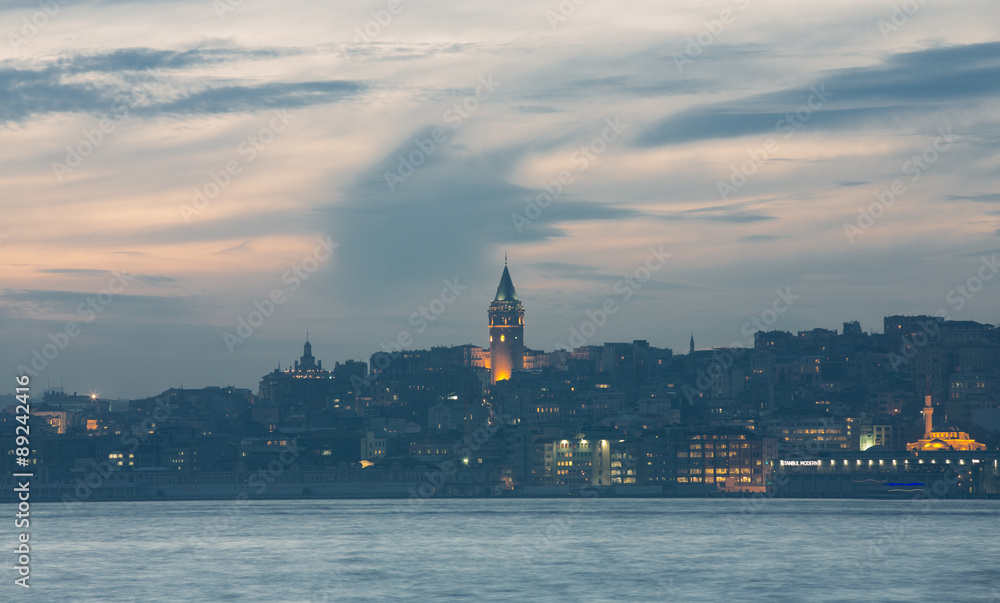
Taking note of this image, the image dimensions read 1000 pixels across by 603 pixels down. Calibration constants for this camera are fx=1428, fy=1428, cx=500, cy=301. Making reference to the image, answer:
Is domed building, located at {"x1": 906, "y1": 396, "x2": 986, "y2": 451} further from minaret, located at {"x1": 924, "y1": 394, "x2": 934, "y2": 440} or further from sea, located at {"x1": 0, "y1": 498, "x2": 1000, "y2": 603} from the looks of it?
sea, located at {"x1": 0, "y1": 498, "x2": 1000, "y2": 603}

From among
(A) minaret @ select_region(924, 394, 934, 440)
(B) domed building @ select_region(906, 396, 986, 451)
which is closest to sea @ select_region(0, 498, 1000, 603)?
(B) domed building @ select_region(906, 396, 986, 451)

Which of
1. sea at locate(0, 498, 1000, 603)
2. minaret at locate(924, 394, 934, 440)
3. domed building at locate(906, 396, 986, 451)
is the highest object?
minaret at locate(924, 394, 934, 440)

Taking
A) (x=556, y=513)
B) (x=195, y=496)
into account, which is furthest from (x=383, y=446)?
(x=556, y=513)

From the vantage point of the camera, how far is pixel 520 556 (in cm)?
7131

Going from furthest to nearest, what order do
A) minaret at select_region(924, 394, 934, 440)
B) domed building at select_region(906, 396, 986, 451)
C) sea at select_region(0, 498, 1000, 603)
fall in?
minaret at select_region(924, 394, 934, 440)
domed building at select_region(906, 396, 986, 451)
sea at select_region(0, 498, 1000, 603)

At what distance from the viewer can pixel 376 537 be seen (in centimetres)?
8588

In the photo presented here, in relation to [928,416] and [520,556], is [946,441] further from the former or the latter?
[520,556]

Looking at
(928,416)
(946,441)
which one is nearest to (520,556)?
(946,441)

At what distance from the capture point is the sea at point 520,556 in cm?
5531

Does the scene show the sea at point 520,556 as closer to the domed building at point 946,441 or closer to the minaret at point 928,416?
the domed building at point 946,441

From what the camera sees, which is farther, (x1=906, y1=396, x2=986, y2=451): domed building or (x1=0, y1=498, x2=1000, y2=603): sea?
(x1=906, y1=396, x2=986, y2=451): domed building

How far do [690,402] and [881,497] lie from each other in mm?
56831

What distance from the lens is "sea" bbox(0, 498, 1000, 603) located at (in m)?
55.3

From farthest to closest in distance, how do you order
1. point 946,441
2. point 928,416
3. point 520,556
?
point 928,416 → point 946,441 → point 520,556
